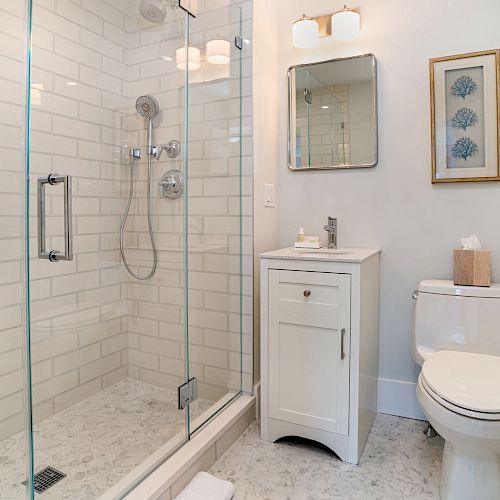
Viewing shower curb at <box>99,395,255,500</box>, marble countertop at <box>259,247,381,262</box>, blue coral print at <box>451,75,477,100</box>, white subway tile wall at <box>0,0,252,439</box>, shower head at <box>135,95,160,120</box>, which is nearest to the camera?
shower curb at <box>99,395,255,500</box>

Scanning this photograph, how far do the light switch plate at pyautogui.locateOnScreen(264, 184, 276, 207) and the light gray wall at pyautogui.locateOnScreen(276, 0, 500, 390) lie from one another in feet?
0.74

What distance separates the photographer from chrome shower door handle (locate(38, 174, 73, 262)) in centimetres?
131

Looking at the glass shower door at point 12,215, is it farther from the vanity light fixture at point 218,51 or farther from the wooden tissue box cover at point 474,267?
the wooden tissue box cover at point 474,267

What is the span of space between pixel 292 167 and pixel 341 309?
3.06 feet

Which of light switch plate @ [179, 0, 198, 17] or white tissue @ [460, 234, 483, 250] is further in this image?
white tissue @ [460, 234, 483, 250]

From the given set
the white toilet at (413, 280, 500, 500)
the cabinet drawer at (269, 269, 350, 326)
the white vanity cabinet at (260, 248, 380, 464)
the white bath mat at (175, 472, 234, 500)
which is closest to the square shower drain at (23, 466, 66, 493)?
the white bath mat at (175, 472, 234, 500)

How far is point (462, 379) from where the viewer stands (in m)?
1.44

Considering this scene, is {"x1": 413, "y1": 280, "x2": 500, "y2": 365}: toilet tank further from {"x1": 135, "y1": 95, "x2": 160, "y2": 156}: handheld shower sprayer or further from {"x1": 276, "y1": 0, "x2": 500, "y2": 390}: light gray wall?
{"x1": 135, "y1": 95, "x2": 160, "y2": 156}: handheld shower sprayer

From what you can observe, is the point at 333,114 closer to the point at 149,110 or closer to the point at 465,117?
the point at 465,117

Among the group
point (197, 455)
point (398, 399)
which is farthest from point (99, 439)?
point (398, 399)

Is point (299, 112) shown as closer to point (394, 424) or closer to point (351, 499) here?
point (394, 424)

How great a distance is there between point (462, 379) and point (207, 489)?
1.00m

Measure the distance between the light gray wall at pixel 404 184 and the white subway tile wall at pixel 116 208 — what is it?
535 mm

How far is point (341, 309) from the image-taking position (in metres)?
1.71
